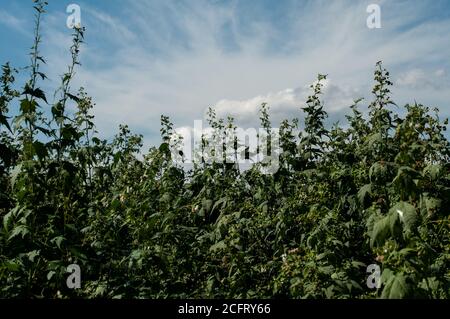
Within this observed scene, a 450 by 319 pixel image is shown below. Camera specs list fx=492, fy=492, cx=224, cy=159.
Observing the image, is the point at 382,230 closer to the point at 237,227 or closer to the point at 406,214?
the point at 406,214

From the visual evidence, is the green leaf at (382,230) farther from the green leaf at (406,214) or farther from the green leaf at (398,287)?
the green leaf at (398,287)

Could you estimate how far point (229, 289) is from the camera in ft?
16.1

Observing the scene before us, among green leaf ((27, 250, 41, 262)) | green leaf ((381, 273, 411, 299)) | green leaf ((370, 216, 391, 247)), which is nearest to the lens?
green leaf ((381, 273, 411, 299))

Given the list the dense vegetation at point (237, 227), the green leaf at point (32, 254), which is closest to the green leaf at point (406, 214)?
the dense vegetation at point (237, 227)

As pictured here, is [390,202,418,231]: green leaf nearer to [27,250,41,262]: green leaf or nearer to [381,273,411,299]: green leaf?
[381,273,411,299]: green leaf

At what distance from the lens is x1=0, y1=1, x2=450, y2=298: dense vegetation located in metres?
3.80

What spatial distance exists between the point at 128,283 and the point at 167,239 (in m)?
0.82


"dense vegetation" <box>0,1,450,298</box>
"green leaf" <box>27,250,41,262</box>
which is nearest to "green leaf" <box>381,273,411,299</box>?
"dense vegetation" <box>0,1,450,298</box>

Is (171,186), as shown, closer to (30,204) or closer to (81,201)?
(81,201)

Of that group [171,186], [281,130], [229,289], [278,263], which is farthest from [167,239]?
[281,130]

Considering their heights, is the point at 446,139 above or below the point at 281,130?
below

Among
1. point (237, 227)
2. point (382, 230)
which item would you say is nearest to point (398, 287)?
point (382, 230)

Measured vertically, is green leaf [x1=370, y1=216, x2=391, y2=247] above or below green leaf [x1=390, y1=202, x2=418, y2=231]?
below

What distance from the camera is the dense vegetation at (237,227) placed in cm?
380
